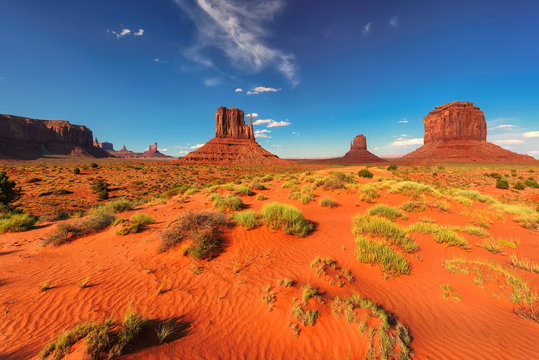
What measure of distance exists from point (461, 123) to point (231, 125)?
408 ft

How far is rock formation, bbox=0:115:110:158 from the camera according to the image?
99.4 metres

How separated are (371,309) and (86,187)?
1229 inches

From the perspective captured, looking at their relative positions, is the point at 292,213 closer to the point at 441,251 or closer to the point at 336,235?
the point at 336,235

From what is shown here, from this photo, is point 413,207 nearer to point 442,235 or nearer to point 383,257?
point 442,235

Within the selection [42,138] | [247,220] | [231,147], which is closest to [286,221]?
[247,220]

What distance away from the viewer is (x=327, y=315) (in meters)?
3.38

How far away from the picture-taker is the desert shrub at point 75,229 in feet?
21.9

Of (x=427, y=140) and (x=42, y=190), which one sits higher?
(x=427, y=140)

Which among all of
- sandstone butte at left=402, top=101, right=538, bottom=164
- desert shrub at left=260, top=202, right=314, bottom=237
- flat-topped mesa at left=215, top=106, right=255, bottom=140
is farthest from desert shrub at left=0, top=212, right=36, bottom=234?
sandstone butte at left=402, top=101, right=538, bottom=164

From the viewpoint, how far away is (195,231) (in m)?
5.68

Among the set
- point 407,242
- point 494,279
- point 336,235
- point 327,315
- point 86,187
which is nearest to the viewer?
point 327,315

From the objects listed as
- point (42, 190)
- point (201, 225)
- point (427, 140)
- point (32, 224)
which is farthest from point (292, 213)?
point (427, 140)

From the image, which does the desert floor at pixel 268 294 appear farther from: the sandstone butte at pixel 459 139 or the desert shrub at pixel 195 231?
the sandstone butte at pixel 459 139

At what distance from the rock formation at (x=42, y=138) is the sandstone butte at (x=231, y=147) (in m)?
93.9
